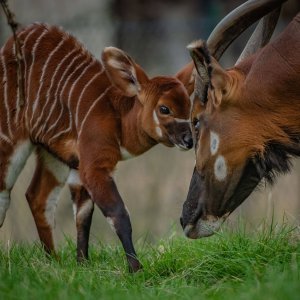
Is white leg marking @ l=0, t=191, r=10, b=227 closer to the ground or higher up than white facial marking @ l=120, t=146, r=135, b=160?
closer to the ground

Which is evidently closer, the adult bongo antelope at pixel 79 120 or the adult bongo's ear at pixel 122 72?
the adult bongo antelope at pixel 79 120

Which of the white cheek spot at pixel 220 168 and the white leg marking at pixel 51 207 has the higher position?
the white cheek spot at pixel 220 168

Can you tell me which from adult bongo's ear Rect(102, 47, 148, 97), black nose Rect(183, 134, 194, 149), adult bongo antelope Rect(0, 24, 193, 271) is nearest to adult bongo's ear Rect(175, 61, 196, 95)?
adult bongo antelope Rect(0, 24, 193, 271)

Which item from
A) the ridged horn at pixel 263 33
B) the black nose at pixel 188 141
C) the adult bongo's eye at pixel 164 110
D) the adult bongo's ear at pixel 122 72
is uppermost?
the ridged horn at pixel 263 33

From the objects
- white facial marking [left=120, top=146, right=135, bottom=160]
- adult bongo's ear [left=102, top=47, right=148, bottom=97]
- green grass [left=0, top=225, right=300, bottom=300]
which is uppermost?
adult bongo's ear [left=102, top=47, right=148, bottom=97]

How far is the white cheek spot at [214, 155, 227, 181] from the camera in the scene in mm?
5742

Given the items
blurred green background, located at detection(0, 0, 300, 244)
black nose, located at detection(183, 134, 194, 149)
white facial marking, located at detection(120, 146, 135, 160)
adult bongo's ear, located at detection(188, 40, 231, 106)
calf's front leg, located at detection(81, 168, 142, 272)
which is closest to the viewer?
adult bongo's ear, located at detection(188, 40, 231, 106)

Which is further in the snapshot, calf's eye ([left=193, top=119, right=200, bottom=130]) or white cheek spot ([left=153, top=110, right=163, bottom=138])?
white cheek spot ([left=153, top=110, right=163, bottom=138])

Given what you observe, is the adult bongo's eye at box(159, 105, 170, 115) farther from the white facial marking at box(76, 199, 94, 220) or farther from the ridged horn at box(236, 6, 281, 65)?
the white facial marking at box(76, 199, 94, 220)

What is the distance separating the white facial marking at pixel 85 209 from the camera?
6668 millimetres

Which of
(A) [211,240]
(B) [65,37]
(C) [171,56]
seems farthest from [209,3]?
(A) [211,240]

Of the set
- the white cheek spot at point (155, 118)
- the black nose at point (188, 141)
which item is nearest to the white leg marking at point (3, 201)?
the white cheek spot at point (155, 118)

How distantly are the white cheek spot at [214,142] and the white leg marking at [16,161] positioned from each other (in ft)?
4.75

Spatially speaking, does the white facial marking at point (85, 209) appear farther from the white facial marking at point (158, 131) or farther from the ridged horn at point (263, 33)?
the ridged horn at point (263, 33)
